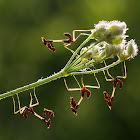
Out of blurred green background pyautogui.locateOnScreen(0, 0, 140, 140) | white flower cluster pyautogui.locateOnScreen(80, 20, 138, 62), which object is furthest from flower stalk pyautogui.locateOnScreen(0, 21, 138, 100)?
blurred green background pyautogui.locateOnScreen(0, 0, 140, 140)

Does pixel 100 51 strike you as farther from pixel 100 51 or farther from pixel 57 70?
pixel 57 70

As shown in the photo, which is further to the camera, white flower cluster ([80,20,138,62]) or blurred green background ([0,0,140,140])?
blurred green background ([0,0,140,140])

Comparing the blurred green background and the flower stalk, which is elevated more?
the blurred green background

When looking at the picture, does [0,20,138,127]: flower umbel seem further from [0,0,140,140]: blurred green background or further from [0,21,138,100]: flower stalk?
[0,0,140,140]: blurred green background

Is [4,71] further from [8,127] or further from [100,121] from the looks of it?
[100,121]

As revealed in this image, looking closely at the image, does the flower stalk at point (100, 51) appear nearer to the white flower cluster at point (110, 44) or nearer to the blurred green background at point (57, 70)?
the white flower cluster at point (110, 44)

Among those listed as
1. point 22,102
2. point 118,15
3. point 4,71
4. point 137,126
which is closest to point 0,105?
point 22,102

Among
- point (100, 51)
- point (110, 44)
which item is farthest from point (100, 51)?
point (110, 44)

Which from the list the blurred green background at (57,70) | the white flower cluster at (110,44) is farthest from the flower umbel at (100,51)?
the blurred green background at (57,70)
